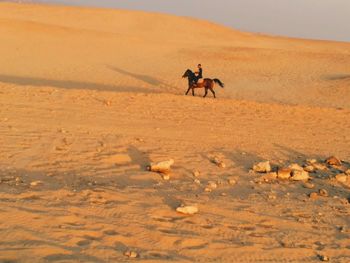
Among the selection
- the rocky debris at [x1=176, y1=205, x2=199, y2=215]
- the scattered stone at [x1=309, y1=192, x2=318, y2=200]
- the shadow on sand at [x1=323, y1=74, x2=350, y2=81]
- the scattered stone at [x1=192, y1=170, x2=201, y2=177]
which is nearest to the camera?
the rocky debris at [x1=176, y1=205, x2=199, y2=215]

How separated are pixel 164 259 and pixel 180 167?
3.99m

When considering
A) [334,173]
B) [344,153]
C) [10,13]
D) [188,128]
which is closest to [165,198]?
[334,173]

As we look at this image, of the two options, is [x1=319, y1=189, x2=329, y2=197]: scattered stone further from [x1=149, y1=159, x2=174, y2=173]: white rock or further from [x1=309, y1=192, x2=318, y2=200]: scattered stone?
[x1=149, y1=159, x2=174, y2=173]: white rock

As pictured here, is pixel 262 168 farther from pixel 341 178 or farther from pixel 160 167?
pixel 160 167

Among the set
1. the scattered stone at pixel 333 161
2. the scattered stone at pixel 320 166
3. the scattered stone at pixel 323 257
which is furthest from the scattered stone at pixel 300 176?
the scattered stone at pixel 323 257

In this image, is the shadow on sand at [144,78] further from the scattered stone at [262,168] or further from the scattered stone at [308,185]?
the scattered stone at [308,185]

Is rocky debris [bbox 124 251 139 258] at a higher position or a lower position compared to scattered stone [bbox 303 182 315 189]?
higher

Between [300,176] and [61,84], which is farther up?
[61,84]

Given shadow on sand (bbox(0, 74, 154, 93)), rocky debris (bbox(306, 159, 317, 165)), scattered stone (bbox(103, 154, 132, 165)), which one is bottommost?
rocky debris (bbox(306, 159, 317, 165))

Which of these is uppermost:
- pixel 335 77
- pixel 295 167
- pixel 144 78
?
pixel 335 77

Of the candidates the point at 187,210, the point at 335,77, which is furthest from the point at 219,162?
the point at 335,77

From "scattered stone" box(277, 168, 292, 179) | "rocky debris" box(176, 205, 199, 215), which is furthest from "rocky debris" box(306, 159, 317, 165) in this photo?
"rocky debris" box(176, 205, 199, 215)

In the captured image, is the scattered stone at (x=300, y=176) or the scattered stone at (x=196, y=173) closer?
the scattered stone at (x=196, y=173)

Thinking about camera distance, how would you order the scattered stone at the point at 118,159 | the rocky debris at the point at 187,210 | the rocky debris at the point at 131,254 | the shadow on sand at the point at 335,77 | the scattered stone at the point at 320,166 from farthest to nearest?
the shadow on sand at the point at 335,77, the scattered stone at the point at 320,166, the scattered stone at the point at 118,159, the rocky debris at the point at 187,210, the rocky debris at the point at 131,254
